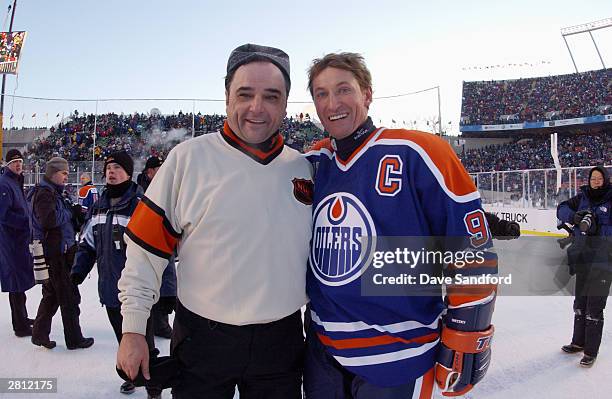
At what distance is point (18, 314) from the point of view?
4105mm

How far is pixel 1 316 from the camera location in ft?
15.5

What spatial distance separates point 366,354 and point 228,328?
48 cm

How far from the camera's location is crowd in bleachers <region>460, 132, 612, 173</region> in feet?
82.4

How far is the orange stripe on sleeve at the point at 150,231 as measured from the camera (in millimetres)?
1509

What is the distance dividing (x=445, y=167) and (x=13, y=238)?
4.31m

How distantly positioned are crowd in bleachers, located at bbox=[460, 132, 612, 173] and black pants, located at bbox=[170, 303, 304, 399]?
2453 centimetres

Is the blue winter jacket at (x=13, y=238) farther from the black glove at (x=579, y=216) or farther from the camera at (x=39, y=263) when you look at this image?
the black glove at (x=579, y=216)

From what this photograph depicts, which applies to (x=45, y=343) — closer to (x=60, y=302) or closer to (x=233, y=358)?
(x=60, y=302)

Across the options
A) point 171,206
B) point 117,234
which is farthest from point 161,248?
point 117,234

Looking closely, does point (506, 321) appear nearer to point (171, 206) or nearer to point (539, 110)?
point (171, 206)

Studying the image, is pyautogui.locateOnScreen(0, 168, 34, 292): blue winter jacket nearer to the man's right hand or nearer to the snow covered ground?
the snow covered ground


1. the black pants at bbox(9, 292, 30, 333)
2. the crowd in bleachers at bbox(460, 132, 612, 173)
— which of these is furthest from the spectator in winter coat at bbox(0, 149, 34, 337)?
the crowd in bleachers at bbox(460, 132, 612, 173)

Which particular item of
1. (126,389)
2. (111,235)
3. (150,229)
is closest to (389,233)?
(150,229)

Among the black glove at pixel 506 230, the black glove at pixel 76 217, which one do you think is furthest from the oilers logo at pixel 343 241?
the black glove at pixel 76 217
